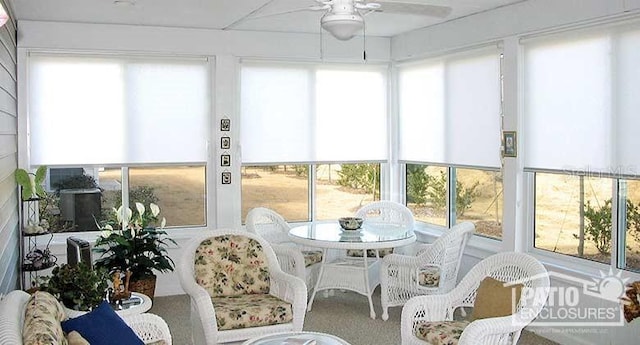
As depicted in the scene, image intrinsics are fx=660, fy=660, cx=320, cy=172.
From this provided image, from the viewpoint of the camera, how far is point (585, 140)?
189 inches

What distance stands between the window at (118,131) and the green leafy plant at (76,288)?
2743mm

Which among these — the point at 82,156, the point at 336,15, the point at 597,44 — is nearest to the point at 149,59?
the point at 82,156

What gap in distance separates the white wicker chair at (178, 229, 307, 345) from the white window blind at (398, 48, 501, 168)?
226cm

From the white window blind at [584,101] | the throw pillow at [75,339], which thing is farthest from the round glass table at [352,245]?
the throw pillow at [75,339]

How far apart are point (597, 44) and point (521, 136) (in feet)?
3.28

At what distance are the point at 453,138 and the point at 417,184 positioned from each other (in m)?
0.98

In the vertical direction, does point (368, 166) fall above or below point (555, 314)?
above

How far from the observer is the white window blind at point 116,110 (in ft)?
20.0

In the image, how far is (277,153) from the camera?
6.88 m

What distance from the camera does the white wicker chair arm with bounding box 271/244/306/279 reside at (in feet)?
18.2

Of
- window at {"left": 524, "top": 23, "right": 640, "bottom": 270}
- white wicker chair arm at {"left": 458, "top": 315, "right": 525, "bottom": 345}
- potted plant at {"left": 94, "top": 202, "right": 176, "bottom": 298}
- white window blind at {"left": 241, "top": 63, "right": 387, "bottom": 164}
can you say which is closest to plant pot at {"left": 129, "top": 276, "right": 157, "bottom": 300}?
potted plant at {"left": 94, "top": 202, "right": 176, "bottom": 298}

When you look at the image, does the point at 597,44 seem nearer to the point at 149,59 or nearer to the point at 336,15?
the point at 336,15

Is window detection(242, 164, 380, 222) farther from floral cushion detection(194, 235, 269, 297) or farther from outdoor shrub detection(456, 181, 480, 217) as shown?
floral cushion detection(194, 235, 269, 297)

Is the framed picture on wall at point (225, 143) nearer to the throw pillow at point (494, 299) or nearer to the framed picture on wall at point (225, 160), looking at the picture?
the framed picture on wall at point (225, 160)
